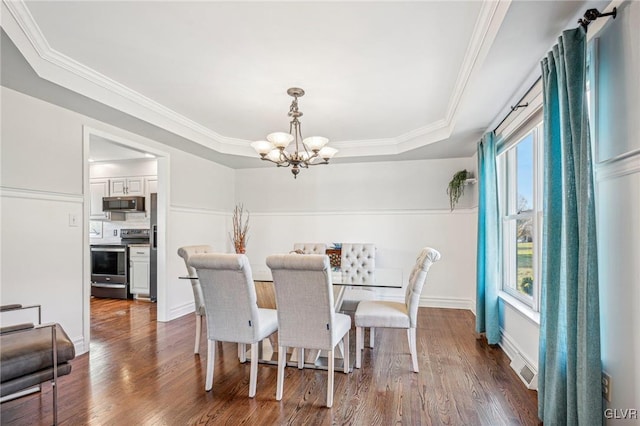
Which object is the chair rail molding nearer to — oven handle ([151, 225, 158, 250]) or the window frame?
the window frame

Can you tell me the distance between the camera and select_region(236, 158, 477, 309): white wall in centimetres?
502

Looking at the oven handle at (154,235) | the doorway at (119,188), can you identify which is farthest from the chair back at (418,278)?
the oven handle at (154,235)

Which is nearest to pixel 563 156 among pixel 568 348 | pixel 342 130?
pixel 568 348

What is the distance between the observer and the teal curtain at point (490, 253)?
338 centimetres

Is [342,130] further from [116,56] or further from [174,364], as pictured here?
[174,364]

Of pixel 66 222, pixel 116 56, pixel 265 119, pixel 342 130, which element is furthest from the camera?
pixel 342 130

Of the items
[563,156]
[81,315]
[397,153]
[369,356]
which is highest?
[397,153]

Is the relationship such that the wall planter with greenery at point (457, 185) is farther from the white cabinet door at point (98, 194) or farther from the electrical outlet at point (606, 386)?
the white cabinet door at point (98, 194)

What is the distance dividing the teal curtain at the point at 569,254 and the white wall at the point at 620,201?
0.36 feet

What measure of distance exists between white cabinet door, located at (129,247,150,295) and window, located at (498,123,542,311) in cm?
524

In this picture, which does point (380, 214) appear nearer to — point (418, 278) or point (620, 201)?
point (418, 278)

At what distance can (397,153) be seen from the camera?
4812mm

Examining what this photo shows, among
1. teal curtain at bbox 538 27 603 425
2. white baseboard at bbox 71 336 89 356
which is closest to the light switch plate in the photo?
white baseboard at bbox 71 336 89 356

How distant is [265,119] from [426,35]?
2174 mm
